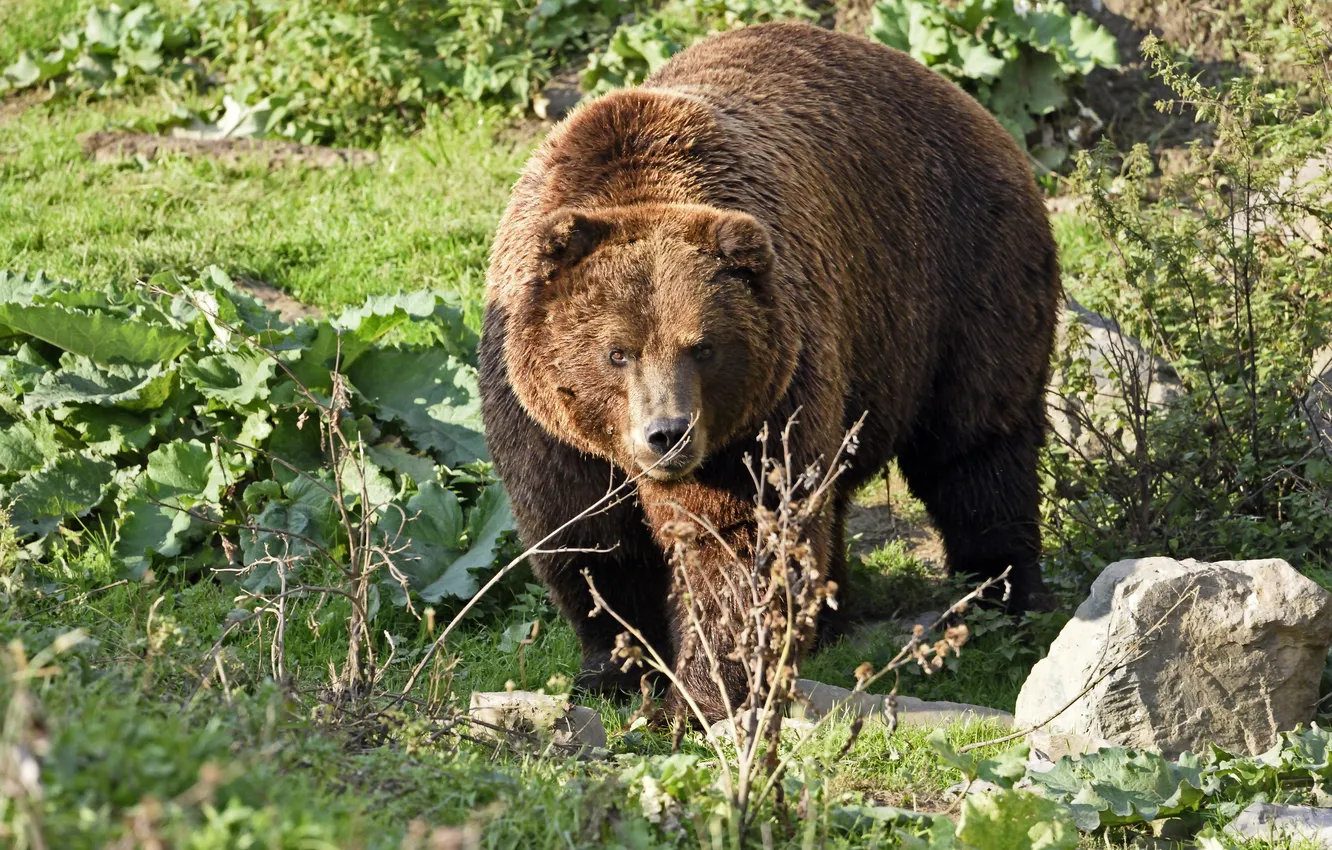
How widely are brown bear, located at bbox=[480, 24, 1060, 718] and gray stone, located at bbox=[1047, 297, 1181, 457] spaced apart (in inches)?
10.5

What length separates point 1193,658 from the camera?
5.49 metres

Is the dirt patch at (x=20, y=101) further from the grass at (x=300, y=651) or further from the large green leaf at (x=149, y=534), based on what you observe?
the large green leaf at (x=149, y=534)

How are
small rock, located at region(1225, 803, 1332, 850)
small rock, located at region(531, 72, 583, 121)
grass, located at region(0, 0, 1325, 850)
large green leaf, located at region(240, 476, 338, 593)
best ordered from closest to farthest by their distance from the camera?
grass, located at region(0, 0, 1325, 850), small rock, located at region(1225, 803, 1332, 850), large green leaf, located at region(240, 476, 338, 593), small rock, located at region(531, 72, 583, 121)

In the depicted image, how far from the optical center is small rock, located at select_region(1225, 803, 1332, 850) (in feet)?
14.7

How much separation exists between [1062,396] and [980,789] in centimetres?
287

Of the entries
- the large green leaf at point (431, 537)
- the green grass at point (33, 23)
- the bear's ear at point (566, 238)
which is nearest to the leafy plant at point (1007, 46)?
the large green leaf at point (431, 537)

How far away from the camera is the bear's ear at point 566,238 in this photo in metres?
5.25

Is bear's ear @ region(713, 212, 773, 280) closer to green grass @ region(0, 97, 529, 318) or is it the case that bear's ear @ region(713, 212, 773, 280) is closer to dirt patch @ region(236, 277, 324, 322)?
green grass @ region(0, 97, 529, 318)

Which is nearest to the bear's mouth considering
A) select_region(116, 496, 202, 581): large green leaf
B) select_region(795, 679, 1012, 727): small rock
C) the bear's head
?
the bear's head

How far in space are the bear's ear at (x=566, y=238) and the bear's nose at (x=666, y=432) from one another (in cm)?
71

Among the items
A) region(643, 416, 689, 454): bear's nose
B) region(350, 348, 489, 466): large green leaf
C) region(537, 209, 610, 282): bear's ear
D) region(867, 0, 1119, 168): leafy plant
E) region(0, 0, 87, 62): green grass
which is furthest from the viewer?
region(0, 0, 87, 62): green grass

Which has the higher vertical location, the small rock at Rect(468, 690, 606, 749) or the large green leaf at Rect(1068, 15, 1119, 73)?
the large green leaf at Rect(1068, 15, 1119, 73)

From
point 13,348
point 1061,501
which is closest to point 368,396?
point 13,348

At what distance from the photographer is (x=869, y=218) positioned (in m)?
6.50
